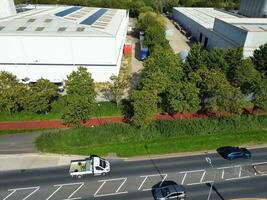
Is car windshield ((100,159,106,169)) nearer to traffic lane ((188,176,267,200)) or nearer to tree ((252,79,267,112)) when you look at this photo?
traffic lane ((188,176,267,200))

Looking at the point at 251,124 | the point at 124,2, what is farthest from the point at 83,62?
the point at 124,2

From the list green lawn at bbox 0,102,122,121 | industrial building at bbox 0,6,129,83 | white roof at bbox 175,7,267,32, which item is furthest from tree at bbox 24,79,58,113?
white roof at bbox 175,7,267,32

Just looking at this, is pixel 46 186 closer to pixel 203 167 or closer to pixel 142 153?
pixel 142 153

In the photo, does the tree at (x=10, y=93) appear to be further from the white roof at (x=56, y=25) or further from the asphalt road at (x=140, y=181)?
the white roof at (x=56, y=25)

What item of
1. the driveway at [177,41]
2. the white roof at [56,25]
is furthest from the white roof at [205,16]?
the white roof at [56,25]

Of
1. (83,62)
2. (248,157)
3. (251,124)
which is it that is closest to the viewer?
(248,157)
